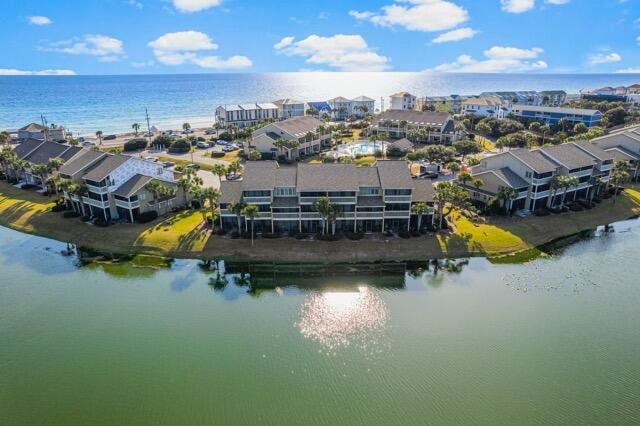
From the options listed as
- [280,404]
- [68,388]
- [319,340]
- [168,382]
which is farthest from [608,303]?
[68,388]

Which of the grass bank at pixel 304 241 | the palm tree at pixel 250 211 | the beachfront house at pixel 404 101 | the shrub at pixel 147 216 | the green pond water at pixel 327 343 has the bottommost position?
the green pond water at pixel 327 343

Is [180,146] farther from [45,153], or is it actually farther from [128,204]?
[128,204]

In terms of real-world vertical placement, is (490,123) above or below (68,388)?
above

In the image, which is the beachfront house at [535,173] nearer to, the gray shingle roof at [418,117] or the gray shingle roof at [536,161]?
the gray shingle roof at [536,161]

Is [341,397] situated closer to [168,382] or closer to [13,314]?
[168,382]

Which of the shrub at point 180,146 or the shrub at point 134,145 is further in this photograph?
the shrub at point 134,145

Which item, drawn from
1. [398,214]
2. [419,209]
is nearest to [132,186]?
[398,214]

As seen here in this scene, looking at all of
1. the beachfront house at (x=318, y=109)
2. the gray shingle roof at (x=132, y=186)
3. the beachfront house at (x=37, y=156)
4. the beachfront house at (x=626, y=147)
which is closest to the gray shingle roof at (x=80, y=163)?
the beachfront house at (x=37, y=156)
